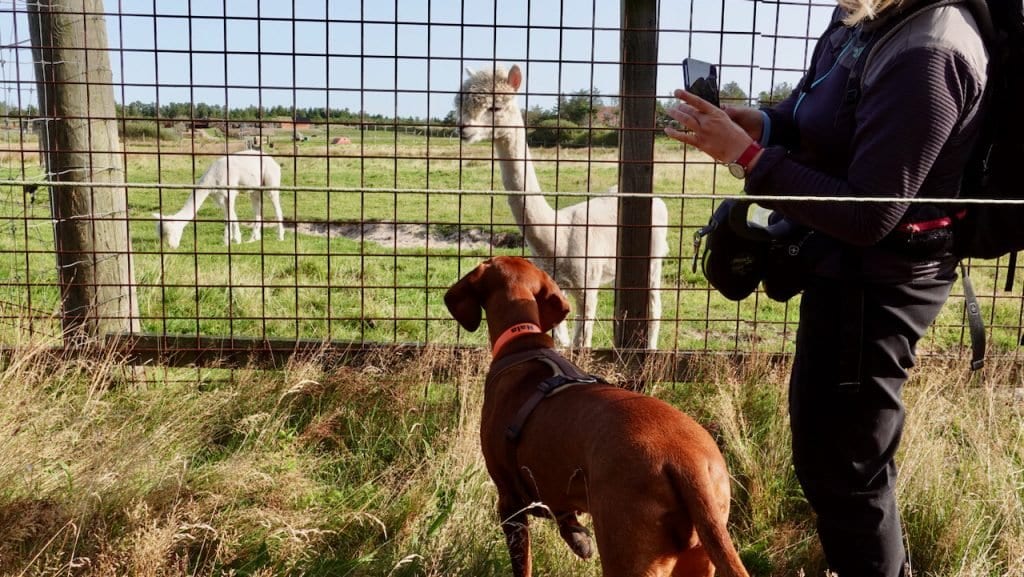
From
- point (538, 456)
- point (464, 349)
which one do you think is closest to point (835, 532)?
point (538, 456)

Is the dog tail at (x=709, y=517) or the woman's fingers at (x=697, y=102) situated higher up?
the woman's fingers at (x=697, y=102)

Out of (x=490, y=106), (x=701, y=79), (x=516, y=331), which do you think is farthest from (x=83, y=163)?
(x=701, y=79)


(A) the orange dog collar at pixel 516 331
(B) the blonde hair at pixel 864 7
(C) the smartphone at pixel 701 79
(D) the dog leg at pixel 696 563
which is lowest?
(D) the dog leg at pixel 696 563

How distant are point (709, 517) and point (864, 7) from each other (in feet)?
4.39

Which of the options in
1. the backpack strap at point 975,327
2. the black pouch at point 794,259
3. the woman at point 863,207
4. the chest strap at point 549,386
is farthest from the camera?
the chest strap at point 549,386

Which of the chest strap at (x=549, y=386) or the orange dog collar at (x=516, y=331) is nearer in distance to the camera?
the chest strap at (x=549, y=386)

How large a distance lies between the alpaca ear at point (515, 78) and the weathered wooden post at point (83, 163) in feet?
7.97

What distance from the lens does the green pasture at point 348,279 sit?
15.8 feet

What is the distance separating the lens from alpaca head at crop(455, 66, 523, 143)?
19.1 ft

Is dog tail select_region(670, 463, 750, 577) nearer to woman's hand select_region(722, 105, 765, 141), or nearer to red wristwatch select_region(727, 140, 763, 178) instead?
red wristwatch select_region(727, 140, 763, 178)

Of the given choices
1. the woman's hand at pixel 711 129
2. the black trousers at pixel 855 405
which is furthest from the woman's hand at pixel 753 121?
the black trousers at pixel 855 405

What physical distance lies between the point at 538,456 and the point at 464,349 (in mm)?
2014

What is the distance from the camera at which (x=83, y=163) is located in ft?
15.9

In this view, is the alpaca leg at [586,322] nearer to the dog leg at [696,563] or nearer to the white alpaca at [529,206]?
the white alpaca at [529,206]
